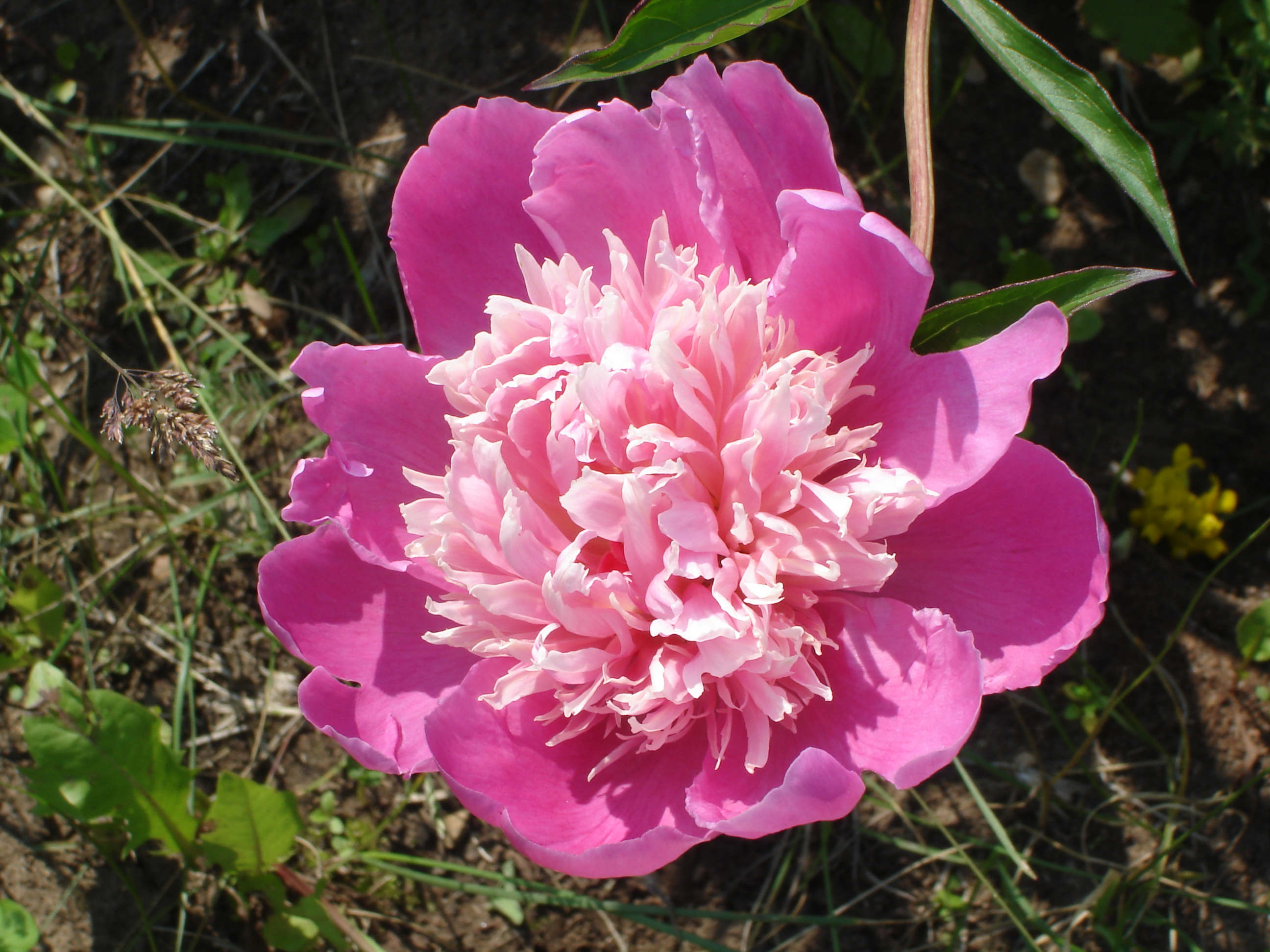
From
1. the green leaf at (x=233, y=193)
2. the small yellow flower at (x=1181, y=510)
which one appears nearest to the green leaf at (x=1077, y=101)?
the small yellow flower at (x=1181, y=510)

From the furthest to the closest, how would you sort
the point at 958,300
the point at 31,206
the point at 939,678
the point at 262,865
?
the point at 31,206 → the point at 262,865 → the point at 958,300 → the point at 939,678

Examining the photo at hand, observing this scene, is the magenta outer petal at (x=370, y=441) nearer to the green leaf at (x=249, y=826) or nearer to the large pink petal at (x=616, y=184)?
the large pink petal at (x=616, y=184)

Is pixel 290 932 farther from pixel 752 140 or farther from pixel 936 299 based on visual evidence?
pixel 936 299

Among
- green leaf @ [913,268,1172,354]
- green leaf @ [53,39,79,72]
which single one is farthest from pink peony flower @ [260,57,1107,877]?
green leaf @ [53,39,79,72]

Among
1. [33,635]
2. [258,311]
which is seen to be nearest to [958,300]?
[258,311]

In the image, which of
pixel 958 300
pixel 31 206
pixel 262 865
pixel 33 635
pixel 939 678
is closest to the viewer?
pixel 939 678

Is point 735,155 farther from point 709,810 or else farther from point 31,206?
point 31,206

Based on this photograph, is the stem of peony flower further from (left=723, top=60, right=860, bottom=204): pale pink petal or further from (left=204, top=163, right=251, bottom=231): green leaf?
(left=204, top=163, right=251, bottom=231): green leaf

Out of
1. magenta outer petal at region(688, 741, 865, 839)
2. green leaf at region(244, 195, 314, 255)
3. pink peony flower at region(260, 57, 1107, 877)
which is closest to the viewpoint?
magenta outer petal at region(688, 741, 865, 839)
